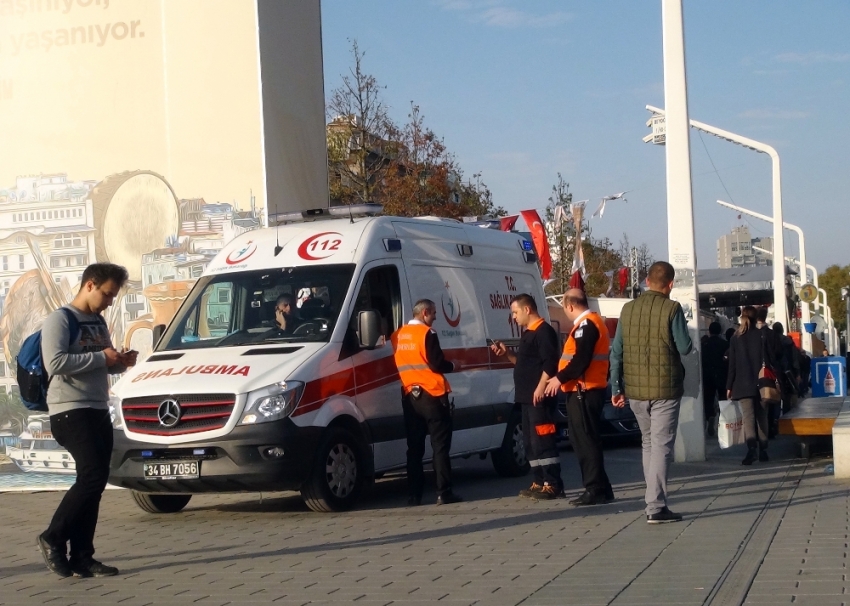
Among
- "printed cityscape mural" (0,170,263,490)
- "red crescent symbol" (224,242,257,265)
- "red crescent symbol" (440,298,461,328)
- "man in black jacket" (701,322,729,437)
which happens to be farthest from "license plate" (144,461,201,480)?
"man in black jacket" (701,322,729,437)

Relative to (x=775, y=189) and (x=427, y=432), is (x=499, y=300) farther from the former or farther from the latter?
(x=775, y=189)

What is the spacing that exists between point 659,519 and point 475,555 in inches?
68.8

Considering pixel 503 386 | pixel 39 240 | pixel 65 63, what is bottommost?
pixel 503 386

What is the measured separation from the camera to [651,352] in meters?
9.09

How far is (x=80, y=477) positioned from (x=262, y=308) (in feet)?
12.5

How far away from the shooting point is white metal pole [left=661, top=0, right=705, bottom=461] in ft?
45.5

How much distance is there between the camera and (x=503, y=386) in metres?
13.3

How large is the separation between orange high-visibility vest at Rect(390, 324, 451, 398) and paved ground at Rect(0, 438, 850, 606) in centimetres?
110

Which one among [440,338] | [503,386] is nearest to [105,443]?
[440,338]

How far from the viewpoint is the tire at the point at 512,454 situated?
13.3 m

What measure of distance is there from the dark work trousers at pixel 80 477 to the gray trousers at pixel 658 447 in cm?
395

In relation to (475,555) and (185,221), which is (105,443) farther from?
(185,221)

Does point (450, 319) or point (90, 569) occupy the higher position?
point (450, 319)

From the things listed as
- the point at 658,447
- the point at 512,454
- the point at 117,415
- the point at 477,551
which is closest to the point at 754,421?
the point at 512,454
